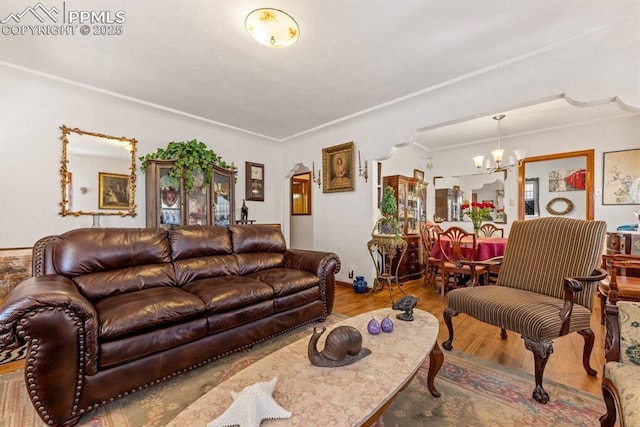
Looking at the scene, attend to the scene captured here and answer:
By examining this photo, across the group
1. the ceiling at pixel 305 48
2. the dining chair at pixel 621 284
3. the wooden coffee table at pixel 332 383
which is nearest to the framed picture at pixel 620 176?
the ceiling at pixel 305 48

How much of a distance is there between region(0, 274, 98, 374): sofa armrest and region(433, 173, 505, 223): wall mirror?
18.9 feet

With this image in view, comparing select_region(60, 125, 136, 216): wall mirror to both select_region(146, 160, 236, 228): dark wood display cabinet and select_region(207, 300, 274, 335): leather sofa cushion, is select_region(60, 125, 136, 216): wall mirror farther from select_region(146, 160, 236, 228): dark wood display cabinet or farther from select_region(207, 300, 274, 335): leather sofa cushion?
select_region(207, 300, 274, 335): leather sofa cushion

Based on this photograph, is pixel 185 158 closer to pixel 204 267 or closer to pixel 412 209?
pixel 204 267

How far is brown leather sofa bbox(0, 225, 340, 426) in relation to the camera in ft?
4.28

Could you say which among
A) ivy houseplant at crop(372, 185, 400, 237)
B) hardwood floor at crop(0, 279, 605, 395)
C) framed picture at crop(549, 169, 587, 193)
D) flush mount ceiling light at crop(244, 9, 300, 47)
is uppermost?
flush mount ceiling light at crop(244, 9, 300, 47)

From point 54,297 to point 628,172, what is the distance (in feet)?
20.5

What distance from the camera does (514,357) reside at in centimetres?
201

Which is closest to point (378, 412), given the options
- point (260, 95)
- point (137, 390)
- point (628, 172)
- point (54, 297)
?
point (137, 390)

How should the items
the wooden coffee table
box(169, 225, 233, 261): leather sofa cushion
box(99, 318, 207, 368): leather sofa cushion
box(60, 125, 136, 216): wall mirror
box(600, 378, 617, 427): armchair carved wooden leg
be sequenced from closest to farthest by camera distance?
the wooden coffee table, box(600, 378, 617, 427): armchair carved wooden leg, box(99, 318, 207, 368): leather sofa cushion, box(169, 225, 233, 261): leather sofa cushion, box(60, 125, 136, 216): wall mirror

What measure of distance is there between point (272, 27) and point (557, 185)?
504cm

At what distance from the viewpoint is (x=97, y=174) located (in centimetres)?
323

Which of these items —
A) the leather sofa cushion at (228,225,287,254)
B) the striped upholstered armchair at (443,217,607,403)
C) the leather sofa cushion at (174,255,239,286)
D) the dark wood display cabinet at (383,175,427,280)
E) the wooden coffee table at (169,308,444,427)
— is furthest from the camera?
the dark wood display cabinet at (383,175,427,280)

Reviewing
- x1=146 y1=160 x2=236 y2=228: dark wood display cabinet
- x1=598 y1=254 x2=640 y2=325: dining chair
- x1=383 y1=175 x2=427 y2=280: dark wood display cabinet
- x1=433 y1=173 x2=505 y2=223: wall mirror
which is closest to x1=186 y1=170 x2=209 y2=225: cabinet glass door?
x1=146 y1=160 x2=236 y2=228: dark wood display cabinet

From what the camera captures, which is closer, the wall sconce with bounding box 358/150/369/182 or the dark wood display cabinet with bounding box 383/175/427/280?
the wall sconce with bounding box 358/150/369/182
